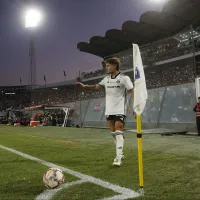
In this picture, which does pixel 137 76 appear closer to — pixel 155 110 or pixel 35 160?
pixel 35 160

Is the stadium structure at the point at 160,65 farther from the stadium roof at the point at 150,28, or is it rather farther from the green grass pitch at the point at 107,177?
the green grass pitch at the point at 107,177

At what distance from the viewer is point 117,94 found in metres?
5.81

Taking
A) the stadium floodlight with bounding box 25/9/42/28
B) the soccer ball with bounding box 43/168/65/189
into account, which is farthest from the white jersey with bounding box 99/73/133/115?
the stadium floodlight with bounding box 25/9/42/28

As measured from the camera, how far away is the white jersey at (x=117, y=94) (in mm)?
5758

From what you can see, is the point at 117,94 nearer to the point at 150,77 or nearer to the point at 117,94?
the point at 117,94

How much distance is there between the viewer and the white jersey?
576 cm

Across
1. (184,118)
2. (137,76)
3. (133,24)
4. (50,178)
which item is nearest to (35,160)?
(50,178)

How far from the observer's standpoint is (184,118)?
1576 cm

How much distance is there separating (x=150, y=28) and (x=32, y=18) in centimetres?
2177

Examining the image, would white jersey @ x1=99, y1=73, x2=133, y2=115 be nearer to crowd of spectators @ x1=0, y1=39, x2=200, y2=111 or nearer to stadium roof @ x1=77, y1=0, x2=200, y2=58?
crowd of spectators @ x1=0, y1=39, x2=200, y2=111

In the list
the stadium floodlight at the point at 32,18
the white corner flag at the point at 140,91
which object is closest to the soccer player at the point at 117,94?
the white corner flag at the point at 140,91

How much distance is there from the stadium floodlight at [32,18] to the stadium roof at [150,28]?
18825 millimetres

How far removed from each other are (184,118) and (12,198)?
542 inches

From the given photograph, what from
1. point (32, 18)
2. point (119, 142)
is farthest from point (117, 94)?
point (32, 18)
